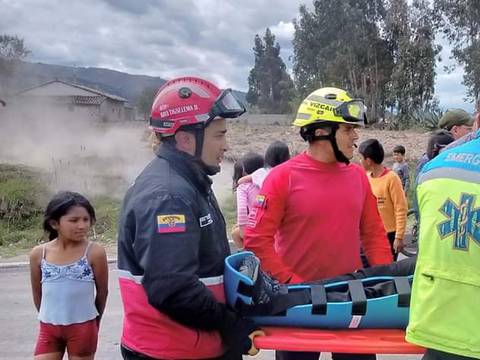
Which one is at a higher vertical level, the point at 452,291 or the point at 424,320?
the point at 452,291

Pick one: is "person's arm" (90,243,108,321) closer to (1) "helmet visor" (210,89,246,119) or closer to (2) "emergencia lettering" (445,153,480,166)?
(1) "helmet visor" (210,89,246,119)

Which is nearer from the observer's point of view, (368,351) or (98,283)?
(368,351)

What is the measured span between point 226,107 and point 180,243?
1.93ft

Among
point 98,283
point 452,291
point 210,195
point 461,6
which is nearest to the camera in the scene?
point 452,291

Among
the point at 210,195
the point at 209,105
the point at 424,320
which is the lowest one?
the point at 424,320

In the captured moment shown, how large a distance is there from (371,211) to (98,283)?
1646 mm

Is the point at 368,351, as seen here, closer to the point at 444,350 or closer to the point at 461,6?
the point at 444,350

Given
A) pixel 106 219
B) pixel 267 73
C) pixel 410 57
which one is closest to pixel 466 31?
pixel 410 57

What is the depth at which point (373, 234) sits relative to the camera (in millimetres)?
3045

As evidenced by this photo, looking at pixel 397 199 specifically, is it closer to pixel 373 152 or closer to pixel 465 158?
pixel 373 152

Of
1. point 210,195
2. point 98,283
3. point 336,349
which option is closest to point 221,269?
point 210,195

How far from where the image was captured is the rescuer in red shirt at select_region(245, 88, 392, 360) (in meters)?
2.77

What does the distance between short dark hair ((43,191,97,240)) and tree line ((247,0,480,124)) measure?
2912cm

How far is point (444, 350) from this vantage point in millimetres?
1795
